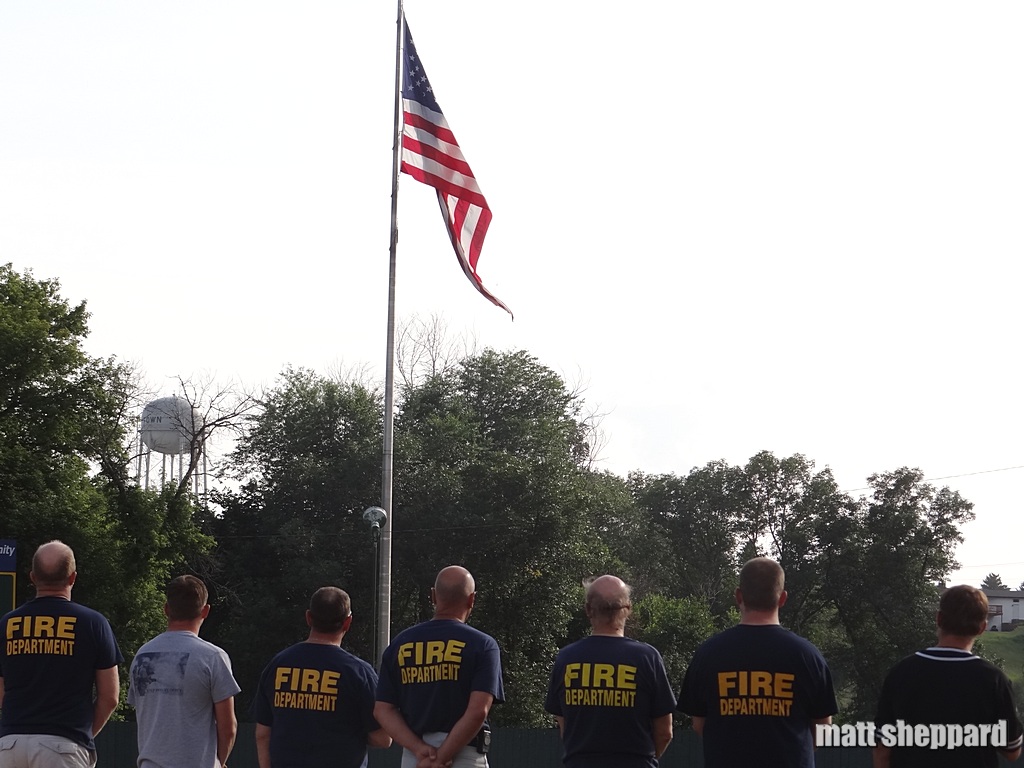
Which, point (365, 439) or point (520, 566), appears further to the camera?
point (365, 439)

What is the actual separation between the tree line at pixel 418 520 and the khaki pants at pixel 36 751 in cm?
2377

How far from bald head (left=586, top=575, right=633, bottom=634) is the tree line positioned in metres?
23.9

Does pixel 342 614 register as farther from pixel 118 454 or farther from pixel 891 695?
pixel 118 454

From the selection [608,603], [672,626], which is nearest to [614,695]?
[608,603]

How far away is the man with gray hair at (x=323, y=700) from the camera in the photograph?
6.57 m

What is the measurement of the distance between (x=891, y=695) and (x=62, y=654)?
4.00m

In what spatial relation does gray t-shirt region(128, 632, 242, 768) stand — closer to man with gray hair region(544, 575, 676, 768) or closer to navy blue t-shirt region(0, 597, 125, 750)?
navy blue t-shirt region(0, 597, 125, 750)

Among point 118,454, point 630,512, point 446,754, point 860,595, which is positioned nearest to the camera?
point 446,754

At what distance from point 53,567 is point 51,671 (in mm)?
520

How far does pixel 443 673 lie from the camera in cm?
641

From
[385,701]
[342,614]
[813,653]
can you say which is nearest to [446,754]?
[385,701]

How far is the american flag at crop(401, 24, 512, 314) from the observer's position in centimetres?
2011

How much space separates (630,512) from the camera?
5994 cm

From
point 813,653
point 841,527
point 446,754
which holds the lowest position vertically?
point 446,754
